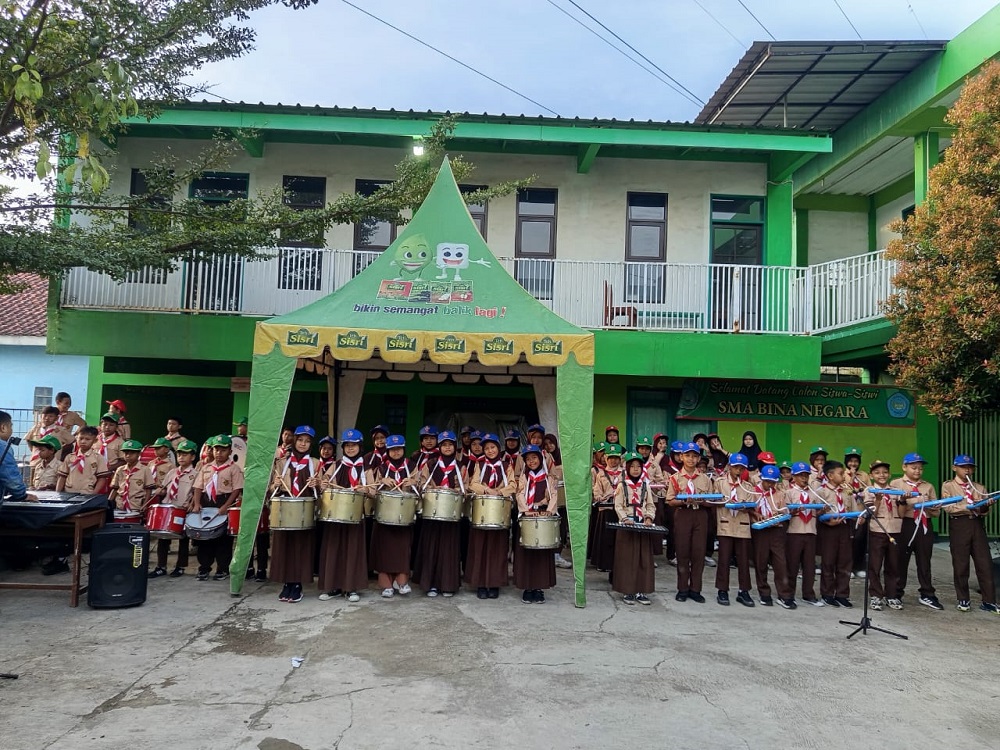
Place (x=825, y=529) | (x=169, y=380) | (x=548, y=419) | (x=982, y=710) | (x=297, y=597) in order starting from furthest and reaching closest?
(x=169, y=380), (x=548, y=419), (x=825, y=529), (x=297, y=597), (x=982, y=710)

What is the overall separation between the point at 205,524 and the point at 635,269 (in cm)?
855

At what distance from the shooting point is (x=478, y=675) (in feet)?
18.5

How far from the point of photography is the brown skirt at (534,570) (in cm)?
801

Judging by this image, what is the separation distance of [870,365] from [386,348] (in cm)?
1162

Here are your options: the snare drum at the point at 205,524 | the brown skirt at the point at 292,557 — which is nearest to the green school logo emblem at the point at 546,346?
the brown skirt at the point at 292,557

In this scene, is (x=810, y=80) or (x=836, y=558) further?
(x=810, y=80)

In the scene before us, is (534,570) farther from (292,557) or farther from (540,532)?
(292,557)

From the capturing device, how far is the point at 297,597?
25.4 feet

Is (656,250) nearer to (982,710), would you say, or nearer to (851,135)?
(851,135)

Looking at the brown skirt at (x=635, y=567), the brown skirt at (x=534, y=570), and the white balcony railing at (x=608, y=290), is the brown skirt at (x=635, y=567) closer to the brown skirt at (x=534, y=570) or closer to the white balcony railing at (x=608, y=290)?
the brown skirt at (x=534, y=570)

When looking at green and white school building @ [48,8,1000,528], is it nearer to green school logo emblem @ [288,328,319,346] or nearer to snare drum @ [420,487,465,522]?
green school logo emblem @ [288,328,319,346]

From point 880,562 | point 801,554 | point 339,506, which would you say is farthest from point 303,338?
point 880,562

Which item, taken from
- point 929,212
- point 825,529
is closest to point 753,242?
point 929,212

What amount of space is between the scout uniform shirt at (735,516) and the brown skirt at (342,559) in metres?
4.11
